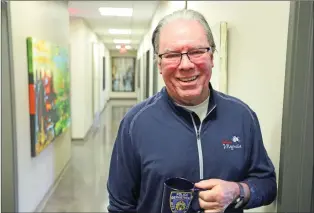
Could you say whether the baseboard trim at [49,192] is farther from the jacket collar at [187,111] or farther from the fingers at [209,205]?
the fingers at [209,205]

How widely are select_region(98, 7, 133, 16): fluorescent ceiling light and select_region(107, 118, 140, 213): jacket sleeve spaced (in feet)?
16.3

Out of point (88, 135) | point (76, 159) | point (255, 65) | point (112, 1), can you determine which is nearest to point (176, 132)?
point (255, 65)

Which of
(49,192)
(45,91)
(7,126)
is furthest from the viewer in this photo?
(49,192)

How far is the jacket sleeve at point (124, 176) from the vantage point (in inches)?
48.6

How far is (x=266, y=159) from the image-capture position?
4.15ft

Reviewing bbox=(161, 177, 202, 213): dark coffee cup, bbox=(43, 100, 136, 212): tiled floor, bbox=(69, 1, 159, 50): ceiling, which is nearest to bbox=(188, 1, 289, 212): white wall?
bbox=(161, 177, 202, 213): dark coffee cup

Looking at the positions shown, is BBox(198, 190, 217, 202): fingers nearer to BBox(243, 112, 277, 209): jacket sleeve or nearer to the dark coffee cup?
the dark coffee cup

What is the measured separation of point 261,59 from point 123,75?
1553 cm

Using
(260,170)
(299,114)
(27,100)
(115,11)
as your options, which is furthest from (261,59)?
(115,11)

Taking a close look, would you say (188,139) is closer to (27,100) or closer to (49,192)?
(27,100)

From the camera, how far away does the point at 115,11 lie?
6125 mm

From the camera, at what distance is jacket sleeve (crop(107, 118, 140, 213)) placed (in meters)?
1.24

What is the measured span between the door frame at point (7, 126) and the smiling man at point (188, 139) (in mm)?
1697

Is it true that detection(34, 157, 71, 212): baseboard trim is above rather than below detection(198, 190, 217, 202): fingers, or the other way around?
below
